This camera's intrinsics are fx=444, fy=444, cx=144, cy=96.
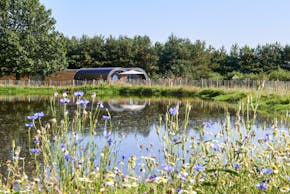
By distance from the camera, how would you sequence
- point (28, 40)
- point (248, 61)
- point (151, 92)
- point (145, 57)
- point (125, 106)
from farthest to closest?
point (145, 57) → point (248, 61) → point (28, 40) → point (151, 92) → point (125, 106)

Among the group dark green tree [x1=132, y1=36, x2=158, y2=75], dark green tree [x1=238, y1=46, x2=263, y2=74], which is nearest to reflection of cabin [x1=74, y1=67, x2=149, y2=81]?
dark green tree [x1=132, y1=36, x2=158, y2=75]

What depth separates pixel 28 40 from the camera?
127 feet

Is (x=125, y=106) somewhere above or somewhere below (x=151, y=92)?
below

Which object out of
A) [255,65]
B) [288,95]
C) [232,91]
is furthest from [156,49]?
[288,95]

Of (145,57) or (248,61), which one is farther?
(145,57)

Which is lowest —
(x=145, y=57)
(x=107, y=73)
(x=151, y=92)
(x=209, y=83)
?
(x=151, y=92)

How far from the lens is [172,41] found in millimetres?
58656

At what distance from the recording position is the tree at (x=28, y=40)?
38306mm

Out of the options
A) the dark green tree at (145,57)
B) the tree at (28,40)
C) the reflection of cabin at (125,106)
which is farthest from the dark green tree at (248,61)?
the reflection of cabin at (125,106)

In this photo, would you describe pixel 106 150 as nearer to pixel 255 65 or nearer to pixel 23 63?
pixel 23 63

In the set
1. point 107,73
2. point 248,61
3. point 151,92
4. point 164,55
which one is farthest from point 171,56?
point 151,92

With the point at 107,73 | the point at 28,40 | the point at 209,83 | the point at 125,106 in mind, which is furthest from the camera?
the point at 107,73

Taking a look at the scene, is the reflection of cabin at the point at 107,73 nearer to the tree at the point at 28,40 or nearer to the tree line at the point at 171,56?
the tree at the point at 28,40

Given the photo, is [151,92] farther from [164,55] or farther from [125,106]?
[164,55]
